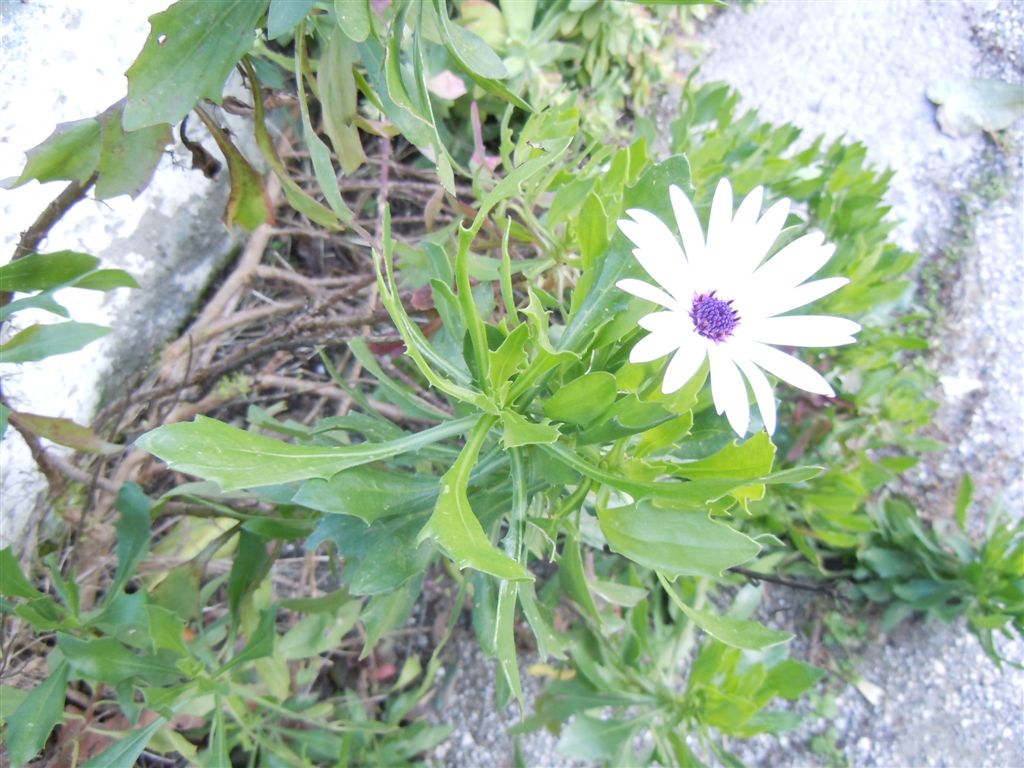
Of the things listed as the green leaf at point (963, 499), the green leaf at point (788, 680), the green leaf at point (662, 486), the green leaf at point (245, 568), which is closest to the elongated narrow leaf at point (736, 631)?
the green leaf at point (662, 486)

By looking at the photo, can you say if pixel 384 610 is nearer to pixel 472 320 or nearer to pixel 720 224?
pixel 472 320

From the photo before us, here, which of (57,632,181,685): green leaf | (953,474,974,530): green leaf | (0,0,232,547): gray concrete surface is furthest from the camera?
(953,474,974,530): green leaf

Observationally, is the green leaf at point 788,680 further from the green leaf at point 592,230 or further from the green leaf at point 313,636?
Result: the green leaf at point 592,230

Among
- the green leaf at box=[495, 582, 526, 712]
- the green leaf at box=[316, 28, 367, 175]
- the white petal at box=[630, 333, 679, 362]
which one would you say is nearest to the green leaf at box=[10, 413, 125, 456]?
the green leaf at box=[316, 28, 367, 175]

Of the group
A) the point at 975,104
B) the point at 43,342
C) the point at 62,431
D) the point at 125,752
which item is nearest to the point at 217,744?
the point at 125,752

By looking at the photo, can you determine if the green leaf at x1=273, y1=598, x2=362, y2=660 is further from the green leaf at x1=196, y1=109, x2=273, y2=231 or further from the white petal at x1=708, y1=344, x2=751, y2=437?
the white petal at x1=708, y1=344, x2=751, y2=437

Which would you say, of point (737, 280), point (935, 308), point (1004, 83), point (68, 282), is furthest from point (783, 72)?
point (68, 282)
